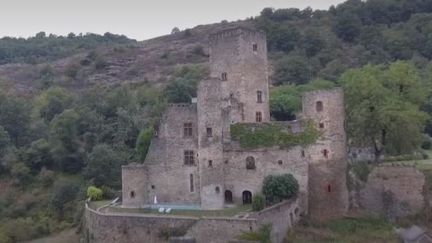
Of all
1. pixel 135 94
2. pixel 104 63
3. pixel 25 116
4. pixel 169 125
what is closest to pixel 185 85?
pixel 135 94

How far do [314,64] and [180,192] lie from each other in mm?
41784

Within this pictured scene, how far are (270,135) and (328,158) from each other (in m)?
3.62

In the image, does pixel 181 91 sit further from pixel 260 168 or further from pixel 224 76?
pixel 260 168

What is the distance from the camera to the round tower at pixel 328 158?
111ft

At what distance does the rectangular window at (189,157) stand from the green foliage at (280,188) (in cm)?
525

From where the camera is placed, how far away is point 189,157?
36781 mm

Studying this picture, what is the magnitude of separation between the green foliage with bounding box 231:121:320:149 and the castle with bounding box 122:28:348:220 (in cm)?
23

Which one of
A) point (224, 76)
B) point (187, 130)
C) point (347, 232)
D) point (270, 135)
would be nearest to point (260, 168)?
point (270, 135)

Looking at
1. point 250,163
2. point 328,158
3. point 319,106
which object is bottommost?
point 250,163

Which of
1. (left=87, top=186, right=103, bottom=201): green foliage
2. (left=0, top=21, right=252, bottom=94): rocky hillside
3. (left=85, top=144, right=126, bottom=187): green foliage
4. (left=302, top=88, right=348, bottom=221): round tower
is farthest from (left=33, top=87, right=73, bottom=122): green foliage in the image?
(left=302, top=88, right=348, bottom=221): round tower

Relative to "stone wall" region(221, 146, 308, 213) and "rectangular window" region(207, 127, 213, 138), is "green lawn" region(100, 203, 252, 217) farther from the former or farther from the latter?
"rectangular window" region(207, 127, 213, 138)

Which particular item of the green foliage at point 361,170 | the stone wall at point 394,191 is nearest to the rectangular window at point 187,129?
the green foliage at point 361,170

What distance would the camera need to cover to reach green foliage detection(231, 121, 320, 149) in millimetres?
33969

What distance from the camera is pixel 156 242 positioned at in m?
32.2
